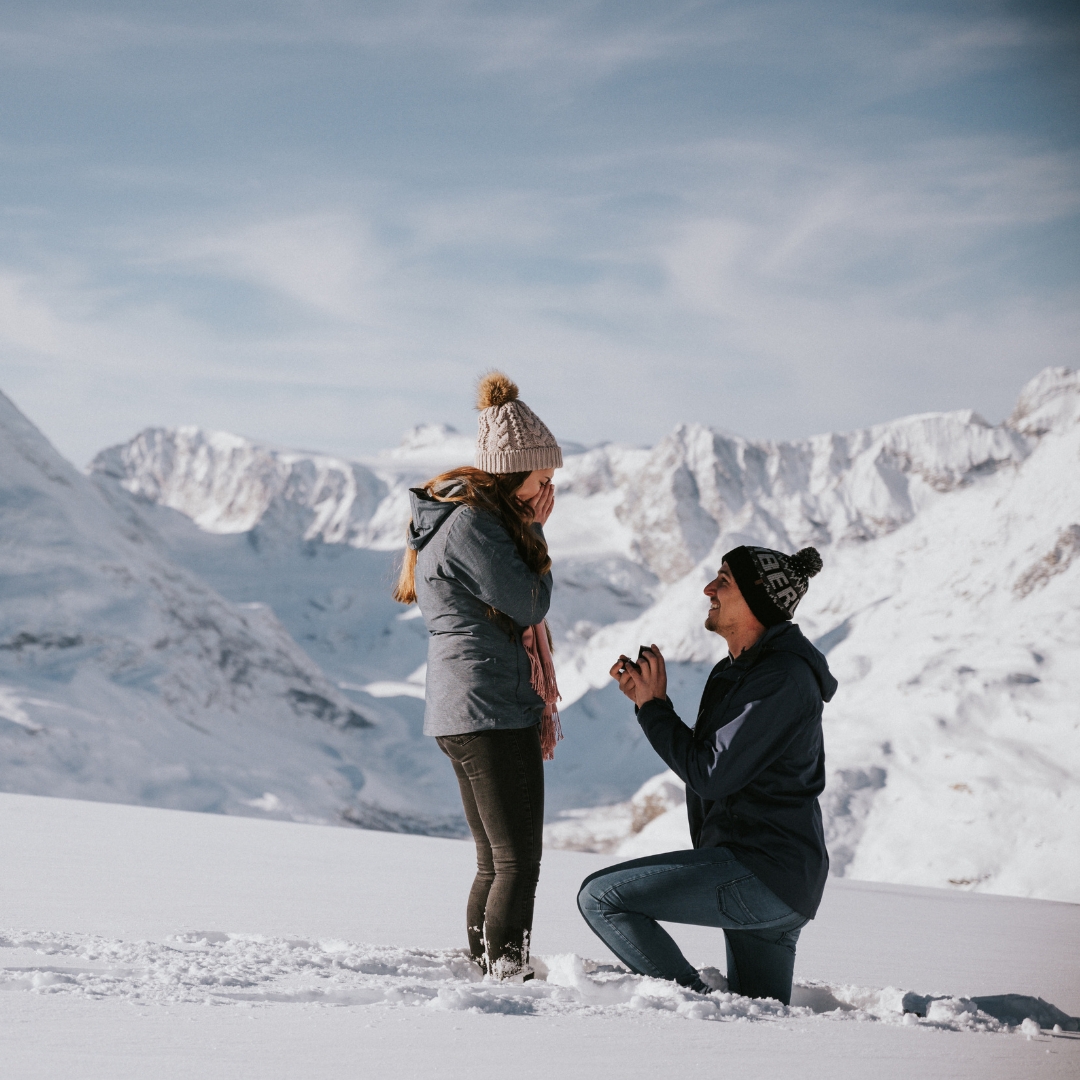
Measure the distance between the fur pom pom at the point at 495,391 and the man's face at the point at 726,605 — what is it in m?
0.88

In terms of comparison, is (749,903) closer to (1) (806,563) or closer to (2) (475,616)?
(1) (806,563)

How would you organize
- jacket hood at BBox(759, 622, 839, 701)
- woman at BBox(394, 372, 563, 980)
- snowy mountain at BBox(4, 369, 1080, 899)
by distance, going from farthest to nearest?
snowy mountain at BBox(4, 369, 1080, 899) < woman at BBox(394, 372, 563, 980) < jacket hood at BBox(759, 622, 839, 701)

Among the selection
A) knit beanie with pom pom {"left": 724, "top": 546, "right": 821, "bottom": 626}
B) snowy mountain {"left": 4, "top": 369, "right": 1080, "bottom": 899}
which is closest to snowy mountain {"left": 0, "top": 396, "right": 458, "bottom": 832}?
snowy mountain {"left": 4, "top": 369, "right": 1080, "bottom": 899}

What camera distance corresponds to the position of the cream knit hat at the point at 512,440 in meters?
3.44

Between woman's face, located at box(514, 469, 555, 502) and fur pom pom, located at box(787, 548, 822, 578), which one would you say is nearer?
fur pom pom, located at box(787, 548, 822, 578)

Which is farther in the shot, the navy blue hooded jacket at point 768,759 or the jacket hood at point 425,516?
the jacket hood at point 425,516

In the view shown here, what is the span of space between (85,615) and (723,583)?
310 feet

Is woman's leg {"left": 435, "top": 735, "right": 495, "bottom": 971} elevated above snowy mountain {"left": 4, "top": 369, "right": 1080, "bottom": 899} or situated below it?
below

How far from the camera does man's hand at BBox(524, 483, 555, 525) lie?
138 inches

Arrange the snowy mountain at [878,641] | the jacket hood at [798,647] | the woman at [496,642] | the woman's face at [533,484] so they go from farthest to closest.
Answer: the snowy mountain at [878,641] < the woman's face at [533,484] < the woman at [496,642] < the jacket hood at [798,647]

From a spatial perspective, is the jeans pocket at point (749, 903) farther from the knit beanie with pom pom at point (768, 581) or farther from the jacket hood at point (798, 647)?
the knit beanie with pom pom at point (768, 581)

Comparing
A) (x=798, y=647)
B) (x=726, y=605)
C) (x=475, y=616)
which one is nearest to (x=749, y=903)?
(x=798, y=647)

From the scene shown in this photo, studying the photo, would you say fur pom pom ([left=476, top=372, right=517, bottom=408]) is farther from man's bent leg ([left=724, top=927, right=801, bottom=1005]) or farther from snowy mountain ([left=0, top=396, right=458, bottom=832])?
snowy mountain ([left=0, top=396, right=458, bottom=832])

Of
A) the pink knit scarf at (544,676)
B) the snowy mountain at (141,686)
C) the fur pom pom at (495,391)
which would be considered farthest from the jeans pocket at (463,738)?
the snowy mountain at (141,686)
